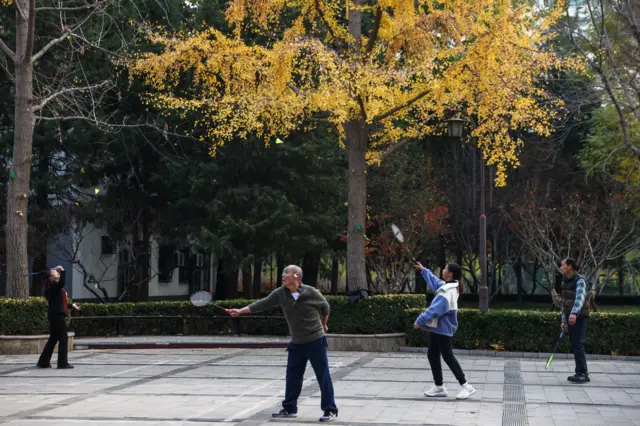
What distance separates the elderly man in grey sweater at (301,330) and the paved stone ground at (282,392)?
16.3 inches

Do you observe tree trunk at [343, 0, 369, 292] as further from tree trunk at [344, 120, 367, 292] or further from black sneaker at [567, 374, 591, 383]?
black sneaker at [567, 374, 591, 383]

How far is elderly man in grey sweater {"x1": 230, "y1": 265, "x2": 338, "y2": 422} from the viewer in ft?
32.8

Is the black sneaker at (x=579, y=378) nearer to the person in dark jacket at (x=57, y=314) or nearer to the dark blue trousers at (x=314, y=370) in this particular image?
the dark blue trousers at (x=314, y=370)

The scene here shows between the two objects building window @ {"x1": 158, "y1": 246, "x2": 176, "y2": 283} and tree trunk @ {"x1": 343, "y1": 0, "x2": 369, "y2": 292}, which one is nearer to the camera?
tree trunk @ {"x1": 343, "y1": 0, "x2": 369, "y2": 292}

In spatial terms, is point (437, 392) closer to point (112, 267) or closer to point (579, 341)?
point (579, 341)

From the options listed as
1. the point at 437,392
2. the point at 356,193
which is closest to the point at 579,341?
the point at 437,392

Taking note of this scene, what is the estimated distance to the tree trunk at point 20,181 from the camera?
66.7 ft

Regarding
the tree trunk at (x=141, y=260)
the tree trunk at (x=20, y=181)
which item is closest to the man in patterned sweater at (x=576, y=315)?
the tree trunk at (x=20, y=181)

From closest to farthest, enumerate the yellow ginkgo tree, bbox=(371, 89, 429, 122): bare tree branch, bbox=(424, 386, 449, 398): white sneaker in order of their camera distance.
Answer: bbox=(424, 386, 449, 398): white sneaker → the yellow ginkgo tree → bbox=(371, 89, 429, 122): bare tree branch

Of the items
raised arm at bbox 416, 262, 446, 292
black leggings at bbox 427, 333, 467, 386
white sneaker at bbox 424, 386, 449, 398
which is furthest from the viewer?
white sneaker at bbox 424, 386, 449, 398

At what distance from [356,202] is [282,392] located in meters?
8.48

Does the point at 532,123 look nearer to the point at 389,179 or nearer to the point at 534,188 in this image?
the point at 389,179

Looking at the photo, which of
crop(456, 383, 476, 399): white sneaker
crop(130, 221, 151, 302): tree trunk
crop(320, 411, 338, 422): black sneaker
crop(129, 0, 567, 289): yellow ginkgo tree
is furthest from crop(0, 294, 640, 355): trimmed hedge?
crop(130, 221, 151, 302): tree trunk

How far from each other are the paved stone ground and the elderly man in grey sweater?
41cm
